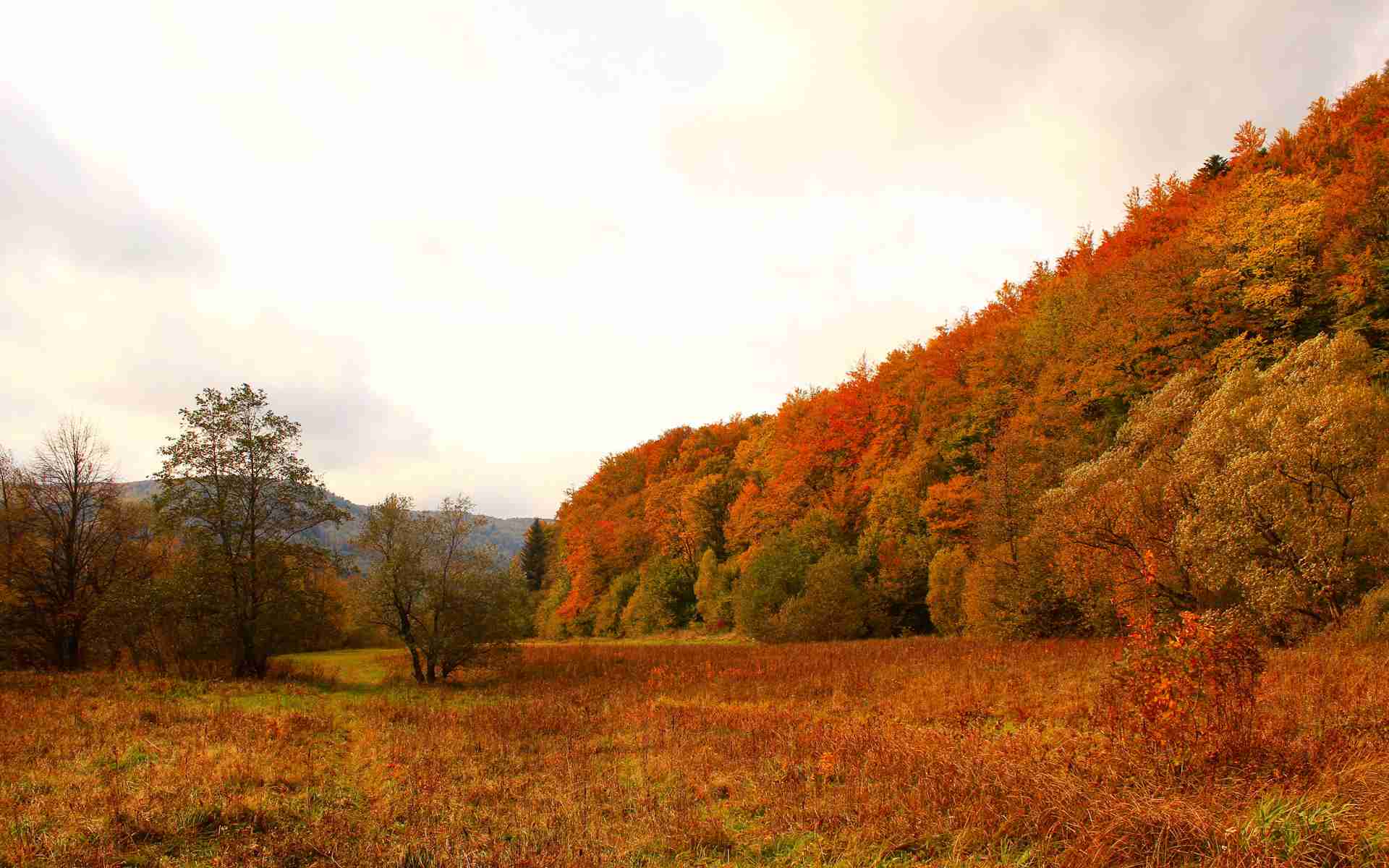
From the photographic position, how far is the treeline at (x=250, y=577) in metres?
23.3

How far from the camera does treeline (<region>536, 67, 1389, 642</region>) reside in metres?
17.4

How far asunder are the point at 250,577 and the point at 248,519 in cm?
217

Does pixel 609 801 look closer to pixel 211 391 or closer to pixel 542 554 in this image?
pixel 211 391

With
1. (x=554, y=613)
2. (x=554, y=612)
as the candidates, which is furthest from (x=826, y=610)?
(x=554, y=612)

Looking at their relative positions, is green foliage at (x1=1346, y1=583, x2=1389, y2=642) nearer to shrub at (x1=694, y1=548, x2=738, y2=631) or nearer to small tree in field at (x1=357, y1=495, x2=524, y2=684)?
small tree in field at (x1=357, y1=495, x2=524, y2=684)

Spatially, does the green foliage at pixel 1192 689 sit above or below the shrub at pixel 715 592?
above

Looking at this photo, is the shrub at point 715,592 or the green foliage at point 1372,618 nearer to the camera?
the green foliage at point 1372,618

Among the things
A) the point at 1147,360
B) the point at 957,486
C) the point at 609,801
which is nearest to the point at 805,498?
the point at 957,486

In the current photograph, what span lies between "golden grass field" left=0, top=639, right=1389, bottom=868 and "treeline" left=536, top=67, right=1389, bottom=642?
2399mm

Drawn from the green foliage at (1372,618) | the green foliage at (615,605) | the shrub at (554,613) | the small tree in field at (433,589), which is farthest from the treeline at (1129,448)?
the small tree in field at (433,589)

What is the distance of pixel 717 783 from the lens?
29.7 feet

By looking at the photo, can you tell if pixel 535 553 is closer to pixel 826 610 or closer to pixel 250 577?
pixel 826 610

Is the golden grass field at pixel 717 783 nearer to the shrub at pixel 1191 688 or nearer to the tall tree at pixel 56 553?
the shrub at pixel 1191 688

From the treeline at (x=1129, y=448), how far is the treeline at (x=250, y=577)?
2041 centimetres
